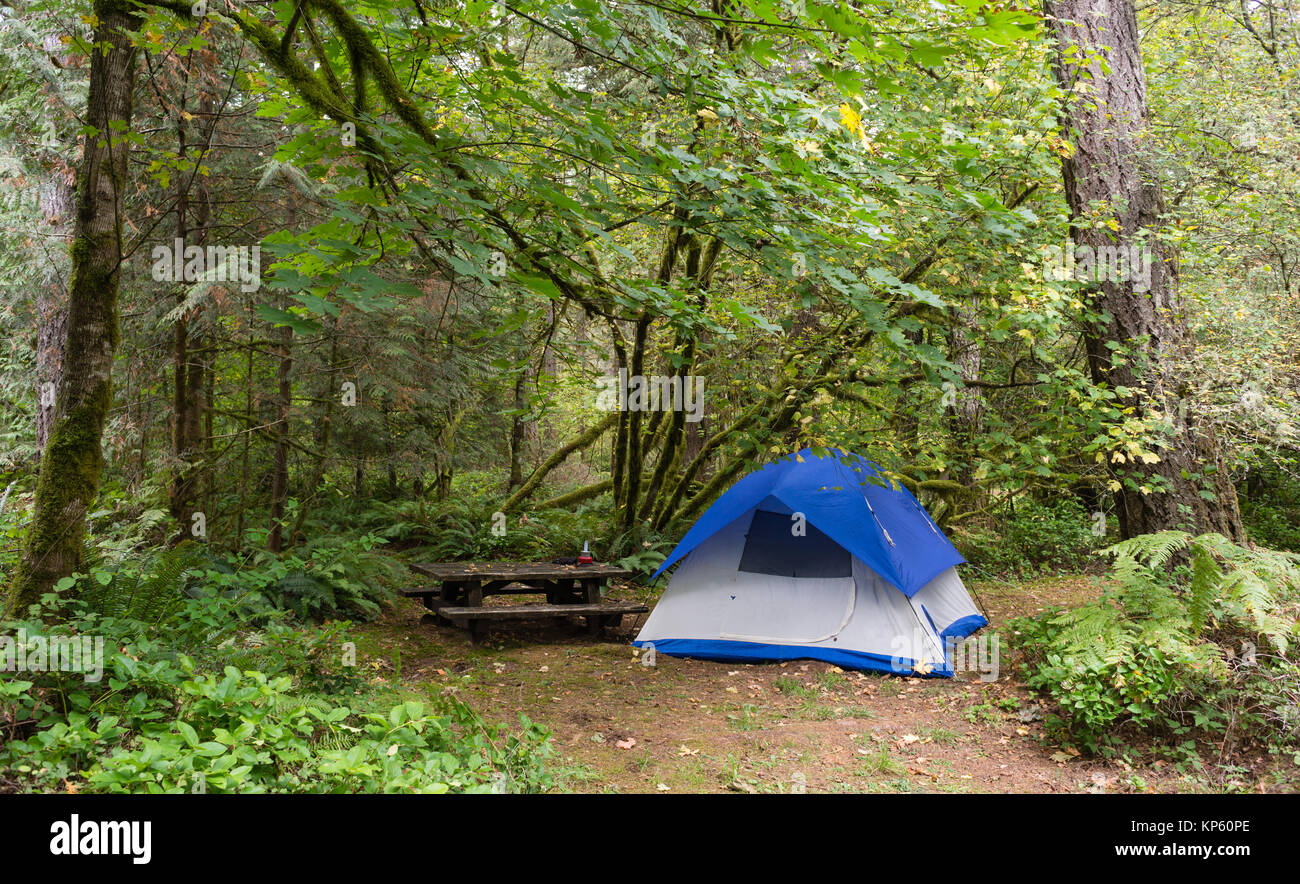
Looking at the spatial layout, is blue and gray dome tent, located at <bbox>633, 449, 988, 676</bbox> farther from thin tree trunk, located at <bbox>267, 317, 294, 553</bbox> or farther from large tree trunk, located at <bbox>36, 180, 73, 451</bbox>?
large tree trunk, located at <bbox>36, 180, 73, 451</bbox>

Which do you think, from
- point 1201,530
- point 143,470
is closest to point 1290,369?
point 1201,530

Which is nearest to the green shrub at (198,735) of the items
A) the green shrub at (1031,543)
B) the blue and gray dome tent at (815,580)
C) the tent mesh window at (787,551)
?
the blue and gray dome tent at (815,580)

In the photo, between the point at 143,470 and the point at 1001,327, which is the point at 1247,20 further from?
the point at 143,470

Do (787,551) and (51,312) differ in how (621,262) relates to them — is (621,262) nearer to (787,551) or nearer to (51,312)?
(787,551)

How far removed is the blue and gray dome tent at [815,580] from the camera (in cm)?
753

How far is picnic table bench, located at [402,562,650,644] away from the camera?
813 centimetres

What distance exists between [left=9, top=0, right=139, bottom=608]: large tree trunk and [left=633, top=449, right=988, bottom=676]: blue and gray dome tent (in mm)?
5038

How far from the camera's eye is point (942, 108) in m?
7.58

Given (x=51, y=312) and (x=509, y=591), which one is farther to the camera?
(x=509, y=591)

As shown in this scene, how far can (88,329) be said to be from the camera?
4.27 meters

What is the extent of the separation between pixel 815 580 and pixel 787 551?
0.41 m

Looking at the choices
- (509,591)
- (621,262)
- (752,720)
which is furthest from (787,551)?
(621,262)
